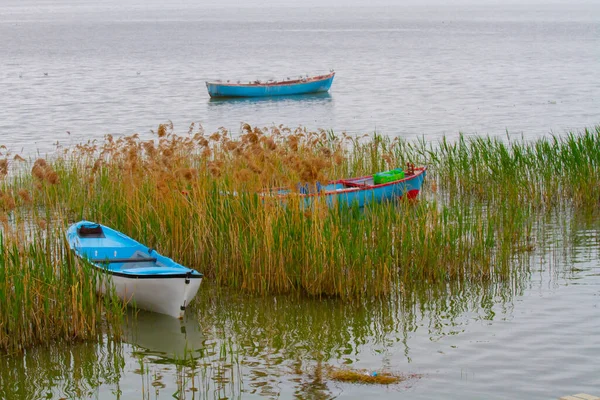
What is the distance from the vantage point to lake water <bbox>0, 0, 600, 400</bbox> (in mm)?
8414

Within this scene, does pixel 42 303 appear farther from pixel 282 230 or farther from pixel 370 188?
pixel 370 188

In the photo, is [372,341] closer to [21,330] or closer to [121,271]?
[121,271]

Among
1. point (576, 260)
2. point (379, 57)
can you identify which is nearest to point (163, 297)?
point (576, 260)

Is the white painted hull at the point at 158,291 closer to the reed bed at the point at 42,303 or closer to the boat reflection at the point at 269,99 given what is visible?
the reed bed at the point at 42,303

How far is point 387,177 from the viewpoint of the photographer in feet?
49.8

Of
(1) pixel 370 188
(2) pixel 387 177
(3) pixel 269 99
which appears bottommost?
(1) pixel 370 188

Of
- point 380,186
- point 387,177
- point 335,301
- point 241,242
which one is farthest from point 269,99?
point 335,301

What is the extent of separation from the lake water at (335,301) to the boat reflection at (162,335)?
3 centimetres

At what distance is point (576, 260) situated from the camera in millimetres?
12281

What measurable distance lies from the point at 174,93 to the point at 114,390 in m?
38.3

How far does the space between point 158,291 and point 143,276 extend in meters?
0.29

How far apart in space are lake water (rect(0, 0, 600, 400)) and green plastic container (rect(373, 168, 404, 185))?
8.82 feet

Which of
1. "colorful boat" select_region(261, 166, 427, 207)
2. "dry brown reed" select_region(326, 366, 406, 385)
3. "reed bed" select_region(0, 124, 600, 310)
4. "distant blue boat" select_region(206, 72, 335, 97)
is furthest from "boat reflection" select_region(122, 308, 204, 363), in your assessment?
"distant blue boat" select_region(206, 72, 335, 97)

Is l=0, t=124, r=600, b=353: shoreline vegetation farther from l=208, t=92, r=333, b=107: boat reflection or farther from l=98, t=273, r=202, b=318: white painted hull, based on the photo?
l=208, t=92, r=333, b=107: boat reflection
